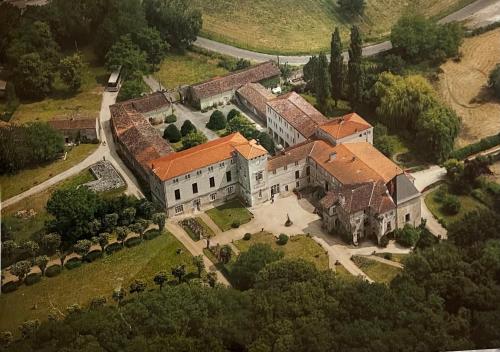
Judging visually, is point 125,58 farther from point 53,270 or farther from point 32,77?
point 53,270

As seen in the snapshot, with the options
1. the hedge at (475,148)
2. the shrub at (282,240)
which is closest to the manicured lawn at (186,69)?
the hedge at (475,148)

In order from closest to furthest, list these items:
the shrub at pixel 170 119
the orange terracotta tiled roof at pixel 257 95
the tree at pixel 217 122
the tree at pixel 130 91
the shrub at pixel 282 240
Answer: the shrub at pixel 282 240 → the tree at pixel 217 122 → the orange terracotta tiled roof at pixel 257 95 → the shrub at pixel 170 119 → the tree at pixel 130 91

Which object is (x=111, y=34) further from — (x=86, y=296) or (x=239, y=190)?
(x=86, y=296)

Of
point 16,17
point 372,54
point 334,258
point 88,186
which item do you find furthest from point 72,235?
point 372,54

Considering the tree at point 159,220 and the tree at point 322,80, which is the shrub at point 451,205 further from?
the tree at point 159,220

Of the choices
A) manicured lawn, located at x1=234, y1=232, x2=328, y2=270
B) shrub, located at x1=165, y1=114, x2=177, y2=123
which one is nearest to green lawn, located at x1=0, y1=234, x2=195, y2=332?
manicured lawn, located at x1=234, y1=232, x2=328, y2=270

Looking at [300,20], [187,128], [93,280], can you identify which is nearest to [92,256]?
[93,280]

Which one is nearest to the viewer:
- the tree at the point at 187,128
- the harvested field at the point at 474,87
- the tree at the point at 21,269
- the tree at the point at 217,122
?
the tree at the point at 21,269
